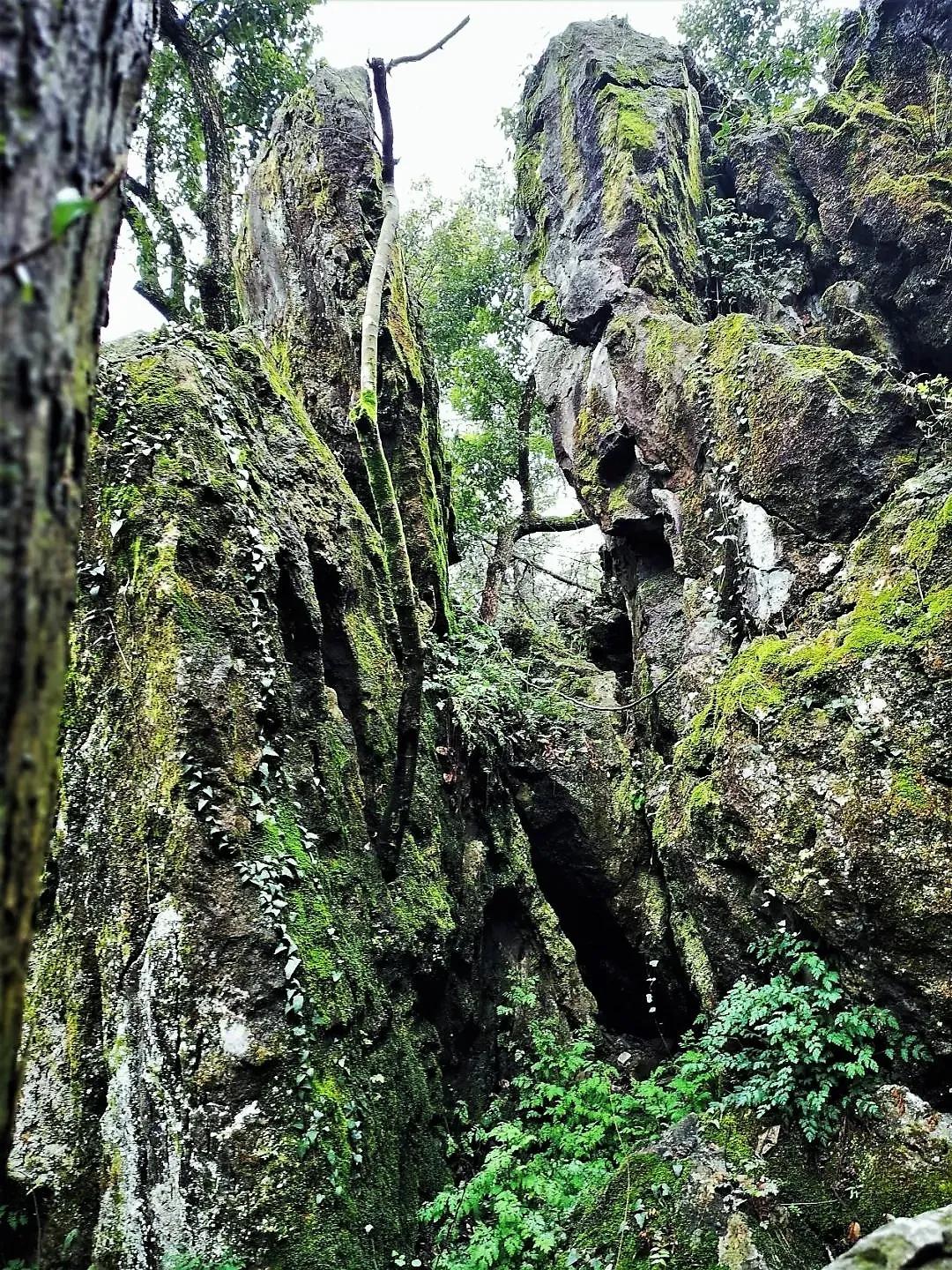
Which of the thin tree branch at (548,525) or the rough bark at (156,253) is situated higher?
the rough bark at (156,253)

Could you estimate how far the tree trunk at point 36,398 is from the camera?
1.18m

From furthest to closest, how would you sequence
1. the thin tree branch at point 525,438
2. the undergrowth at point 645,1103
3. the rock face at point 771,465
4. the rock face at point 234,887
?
the thin tree branch at point 525,438, the rock face at point 771,465, the undergrowth at point 645,1103, the rock face at point 234,887

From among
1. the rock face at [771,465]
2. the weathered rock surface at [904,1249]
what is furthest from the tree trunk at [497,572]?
the weathered rock surface at [904,1249]

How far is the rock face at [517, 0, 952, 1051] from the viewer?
19.1ft

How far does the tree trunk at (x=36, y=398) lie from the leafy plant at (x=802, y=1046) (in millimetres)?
5570

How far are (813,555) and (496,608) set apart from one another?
22.6ft

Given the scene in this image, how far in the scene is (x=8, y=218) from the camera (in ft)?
3.93

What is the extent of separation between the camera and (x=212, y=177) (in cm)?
1170

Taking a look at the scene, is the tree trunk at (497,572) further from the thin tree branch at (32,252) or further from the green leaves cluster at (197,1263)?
the thin tree branch at (32,252)

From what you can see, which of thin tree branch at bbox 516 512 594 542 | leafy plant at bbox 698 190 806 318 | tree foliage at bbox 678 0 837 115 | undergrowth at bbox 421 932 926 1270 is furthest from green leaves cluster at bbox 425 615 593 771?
tree foliage at bbox 678 0 837 115

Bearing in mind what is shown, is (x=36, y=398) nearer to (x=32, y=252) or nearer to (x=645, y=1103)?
(x=32, y=252)

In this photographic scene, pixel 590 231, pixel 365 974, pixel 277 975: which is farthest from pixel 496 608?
pixel 277 975

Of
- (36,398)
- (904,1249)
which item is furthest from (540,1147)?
(36,398)

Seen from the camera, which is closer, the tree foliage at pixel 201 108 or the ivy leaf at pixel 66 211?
the ivy leaf at pixel 66 211
